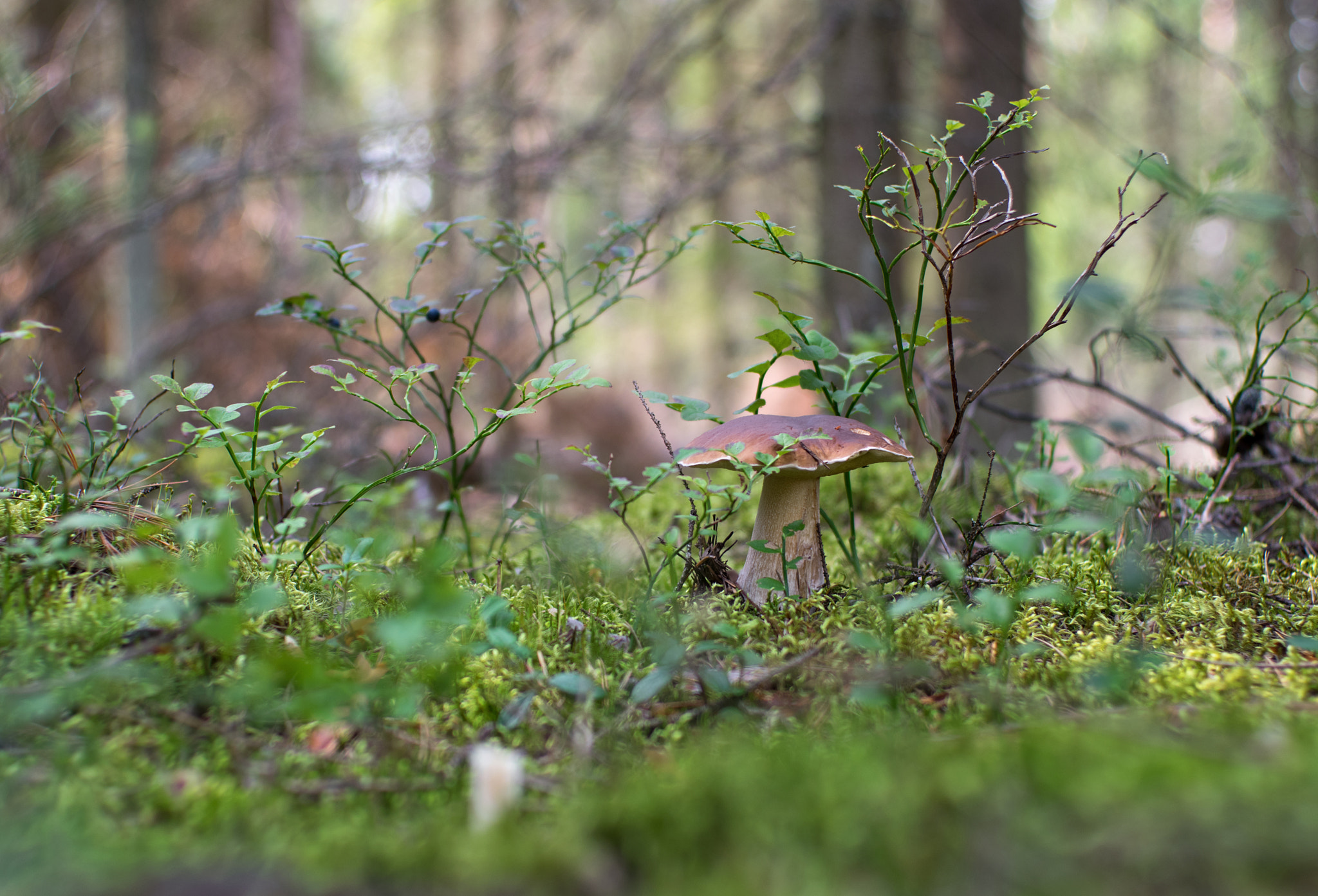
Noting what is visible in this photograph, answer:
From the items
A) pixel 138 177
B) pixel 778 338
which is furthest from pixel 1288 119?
pixel 138 177

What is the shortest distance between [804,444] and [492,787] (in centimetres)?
112

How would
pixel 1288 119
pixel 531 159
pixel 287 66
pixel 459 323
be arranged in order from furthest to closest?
pixel 287 66, pixel 1288 119, pixel 531 159, pixel 459 323

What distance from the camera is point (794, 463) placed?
5.95 feet

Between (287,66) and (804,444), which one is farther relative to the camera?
(287,66)

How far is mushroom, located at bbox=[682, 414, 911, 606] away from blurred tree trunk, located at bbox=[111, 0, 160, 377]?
4.56 metres

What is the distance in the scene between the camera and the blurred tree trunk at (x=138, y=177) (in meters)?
4.84

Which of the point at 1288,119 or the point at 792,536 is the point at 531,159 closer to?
the point at 792,536

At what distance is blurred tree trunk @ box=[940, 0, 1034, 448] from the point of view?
188 inches

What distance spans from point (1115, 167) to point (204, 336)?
A: 45.8ft

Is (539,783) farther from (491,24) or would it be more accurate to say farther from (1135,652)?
(491,24)

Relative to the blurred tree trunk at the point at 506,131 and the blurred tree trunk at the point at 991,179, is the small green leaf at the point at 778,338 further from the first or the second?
the blurred tree trunk at the point at 991,179

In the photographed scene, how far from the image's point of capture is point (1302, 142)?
331 inches

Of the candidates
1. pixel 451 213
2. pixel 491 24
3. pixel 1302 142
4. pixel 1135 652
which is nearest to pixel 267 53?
pixel 491 24

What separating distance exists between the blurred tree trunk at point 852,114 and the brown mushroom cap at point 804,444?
3.25 m
